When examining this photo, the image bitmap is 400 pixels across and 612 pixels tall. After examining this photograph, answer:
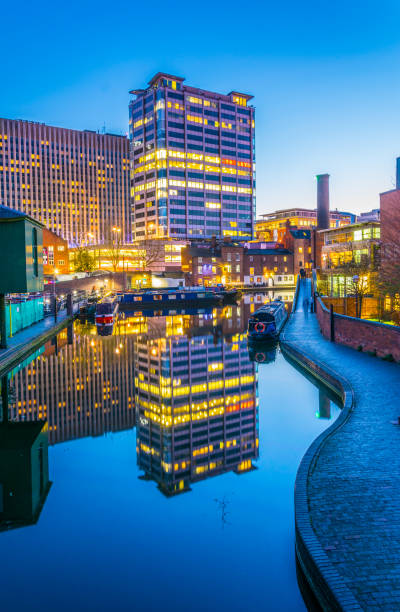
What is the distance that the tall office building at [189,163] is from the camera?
132 metres

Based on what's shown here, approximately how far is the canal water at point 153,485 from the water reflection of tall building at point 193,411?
0.26 ft

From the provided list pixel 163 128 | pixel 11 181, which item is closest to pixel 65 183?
pixel 11 181

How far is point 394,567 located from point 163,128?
13799cm

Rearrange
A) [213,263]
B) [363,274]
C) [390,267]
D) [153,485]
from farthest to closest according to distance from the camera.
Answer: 1. [213,263]
2. [363,274]
3. [390,267]
4. [153,485]

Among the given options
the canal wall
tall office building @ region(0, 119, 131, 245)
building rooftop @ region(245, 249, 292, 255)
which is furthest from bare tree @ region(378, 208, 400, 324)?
tall office building @ region(0, 119, 131, 245)

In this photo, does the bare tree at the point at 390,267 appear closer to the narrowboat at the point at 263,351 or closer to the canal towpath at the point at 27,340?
the narrowboat at the point at 263,351

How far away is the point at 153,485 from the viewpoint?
12070 millimetres

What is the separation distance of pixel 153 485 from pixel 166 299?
207 feet

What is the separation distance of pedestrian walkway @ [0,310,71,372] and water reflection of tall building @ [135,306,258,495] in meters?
7.30

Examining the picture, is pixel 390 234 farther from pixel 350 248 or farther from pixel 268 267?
pixel 268 267

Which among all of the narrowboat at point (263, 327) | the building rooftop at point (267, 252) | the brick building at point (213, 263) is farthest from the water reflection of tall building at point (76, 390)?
the building rooftop at point (267, 252)

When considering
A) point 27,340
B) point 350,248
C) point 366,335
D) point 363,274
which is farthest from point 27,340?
point 350,248

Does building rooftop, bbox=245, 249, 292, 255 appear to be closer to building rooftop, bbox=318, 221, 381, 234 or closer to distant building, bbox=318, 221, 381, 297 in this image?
distant building, bbox=318, 221, 381, 297

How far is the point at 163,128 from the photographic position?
430ft
